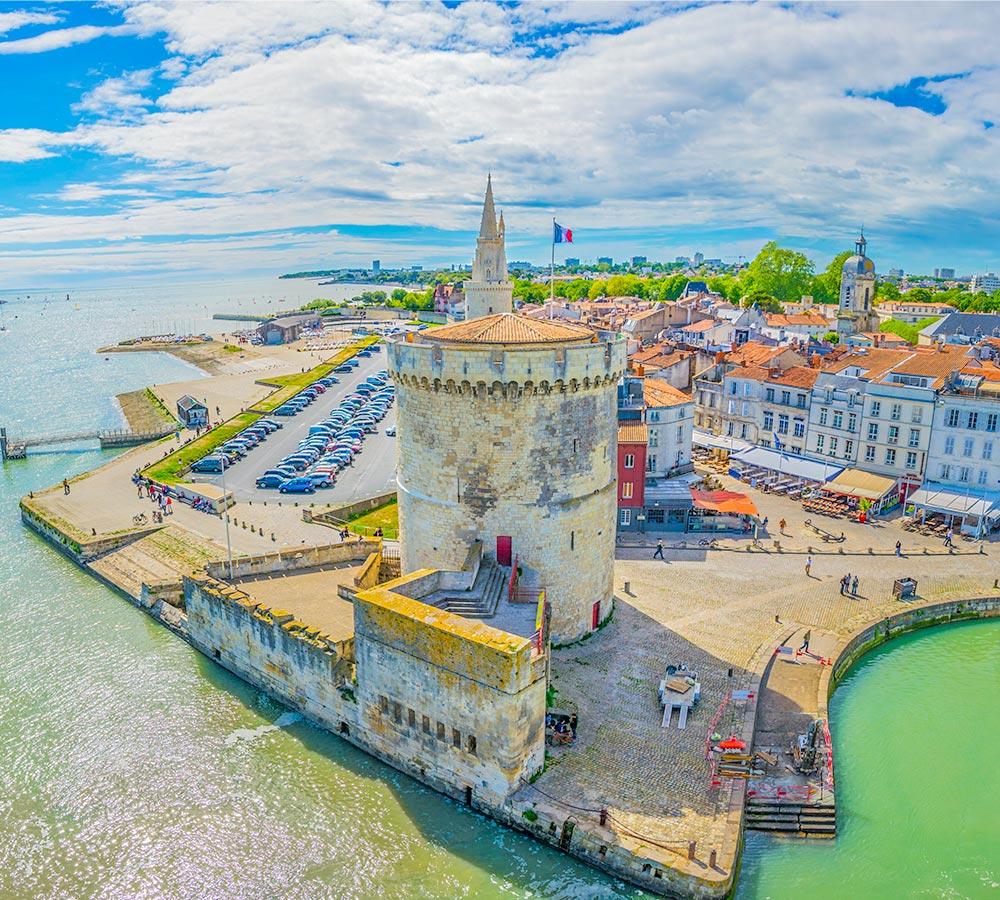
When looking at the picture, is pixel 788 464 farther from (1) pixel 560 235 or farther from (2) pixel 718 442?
(1) pixel 560 235

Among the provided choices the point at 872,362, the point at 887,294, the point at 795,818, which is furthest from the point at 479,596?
the point at 887,294

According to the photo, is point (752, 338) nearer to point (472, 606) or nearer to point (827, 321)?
point (827, 321)

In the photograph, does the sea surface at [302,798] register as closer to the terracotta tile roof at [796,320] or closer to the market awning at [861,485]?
the market awning at [861,485]

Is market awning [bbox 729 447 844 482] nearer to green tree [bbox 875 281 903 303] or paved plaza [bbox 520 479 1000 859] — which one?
paved plaza [bbox 520 479 1000 859]

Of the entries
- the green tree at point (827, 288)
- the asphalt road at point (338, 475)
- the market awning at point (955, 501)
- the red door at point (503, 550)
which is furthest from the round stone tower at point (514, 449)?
the green tree at point (827, 288)

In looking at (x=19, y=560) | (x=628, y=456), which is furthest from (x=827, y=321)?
(x=19, y=560)
